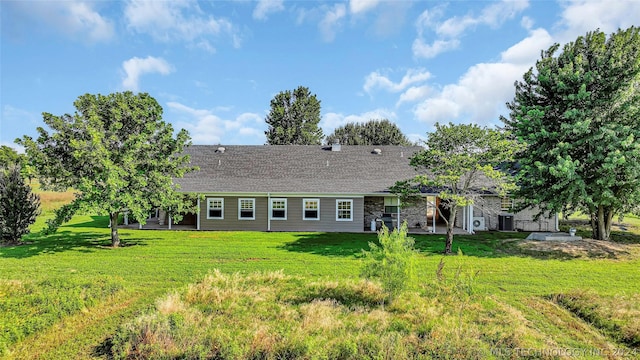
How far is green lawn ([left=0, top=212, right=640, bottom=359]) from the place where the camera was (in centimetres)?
767

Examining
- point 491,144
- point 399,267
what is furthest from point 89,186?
point 491,144

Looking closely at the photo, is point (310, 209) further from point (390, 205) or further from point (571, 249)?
point (571, 249)

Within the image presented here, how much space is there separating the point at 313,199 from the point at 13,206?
49.4 ft

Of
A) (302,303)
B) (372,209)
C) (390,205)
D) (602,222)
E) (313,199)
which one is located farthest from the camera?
(372,209)

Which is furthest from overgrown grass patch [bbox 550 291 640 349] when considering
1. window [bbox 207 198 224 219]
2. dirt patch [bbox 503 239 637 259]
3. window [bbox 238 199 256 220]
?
window [bbox 207 198 224 219]

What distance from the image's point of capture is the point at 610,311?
8.70 meters

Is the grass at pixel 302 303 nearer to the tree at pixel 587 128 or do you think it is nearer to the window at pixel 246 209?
the tree at pixel 587 128

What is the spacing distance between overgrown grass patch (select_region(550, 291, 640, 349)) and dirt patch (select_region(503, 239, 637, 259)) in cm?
592

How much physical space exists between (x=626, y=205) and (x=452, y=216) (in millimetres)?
9764

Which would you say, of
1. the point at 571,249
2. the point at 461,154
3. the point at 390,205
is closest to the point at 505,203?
the point at 571,249

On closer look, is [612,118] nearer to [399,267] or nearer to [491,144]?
[491,144]

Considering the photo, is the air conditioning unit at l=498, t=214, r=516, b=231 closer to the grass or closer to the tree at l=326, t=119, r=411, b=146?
the grass

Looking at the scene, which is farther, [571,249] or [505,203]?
[505,203]

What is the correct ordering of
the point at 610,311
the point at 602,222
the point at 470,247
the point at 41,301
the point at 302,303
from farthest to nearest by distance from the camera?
the point at 602,222
the point at 470,247
the point at 302,303
the point at 41,301
the point at 610,311
